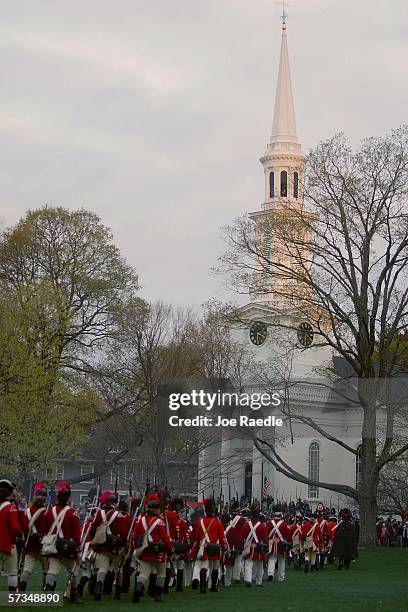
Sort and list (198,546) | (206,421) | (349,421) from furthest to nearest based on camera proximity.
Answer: (349,421) → (206,421) → (198,546)

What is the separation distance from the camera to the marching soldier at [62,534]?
1878 cm

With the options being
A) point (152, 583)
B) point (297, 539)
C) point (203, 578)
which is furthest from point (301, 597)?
point (297, 539)

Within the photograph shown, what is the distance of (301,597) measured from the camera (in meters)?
22.2

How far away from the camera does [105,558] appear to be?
20.4 metres

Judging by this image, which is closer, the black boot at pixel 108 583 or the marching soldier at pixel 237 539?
the black boot at pixel 108 583

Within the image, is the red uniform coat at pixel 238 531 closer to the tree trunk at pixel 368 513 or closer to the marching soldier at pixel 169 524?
the marching soldier at pixel 169 524

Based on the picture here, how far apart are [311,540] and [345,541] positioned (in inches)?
72.4

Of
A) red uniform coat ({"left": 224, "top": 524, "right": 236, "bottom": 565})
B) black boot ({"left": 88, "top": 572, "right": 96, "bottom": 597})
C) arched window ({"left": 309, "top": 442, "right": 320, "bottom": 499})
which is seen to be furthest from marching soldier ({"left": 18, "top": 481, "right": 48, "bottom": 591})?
arched window ({"left": 309, "top": 442, "right": 320, "bottom": 499})

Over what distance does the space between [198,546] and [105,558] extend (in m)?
2.92

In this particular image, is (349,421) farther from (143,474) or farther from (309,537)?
(309,537)

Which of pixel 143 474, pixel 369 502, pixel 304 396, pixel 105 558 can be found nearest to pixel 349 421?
pixel 304 396

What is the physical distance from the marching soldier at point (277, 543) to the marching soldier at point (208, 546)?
14.6 feet

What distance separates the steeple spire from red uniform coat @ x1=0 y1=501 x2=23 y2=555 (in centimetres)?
6605

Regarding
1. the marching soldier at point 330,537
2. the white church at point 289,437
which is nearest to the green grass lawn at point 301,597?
the marching soldier at point 330,537
